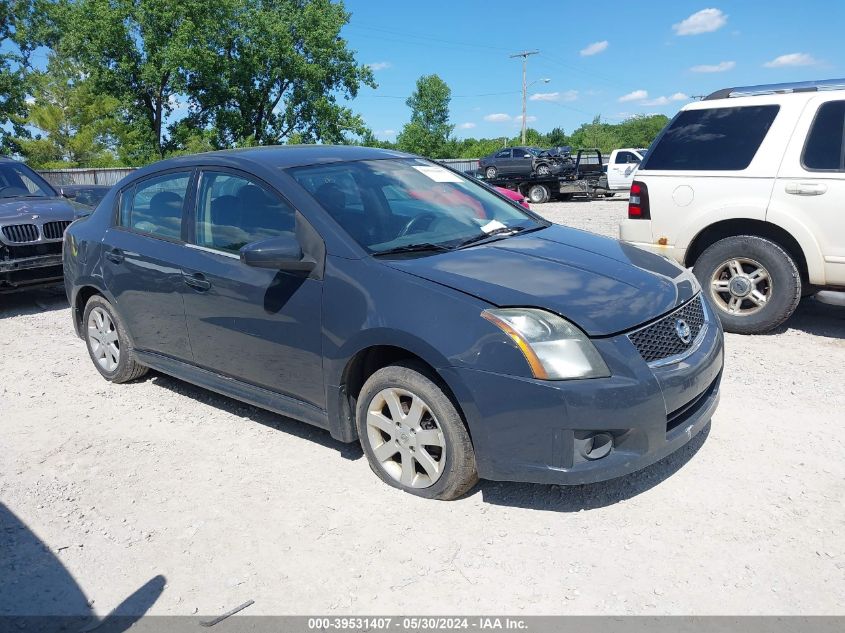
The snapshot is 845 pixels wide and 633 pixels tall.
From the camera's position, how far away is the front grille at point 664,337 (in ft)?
10.5

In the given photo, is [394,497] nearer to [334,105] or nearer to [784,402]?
[784,402]

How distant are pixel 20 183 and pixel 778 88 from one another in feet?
28.4

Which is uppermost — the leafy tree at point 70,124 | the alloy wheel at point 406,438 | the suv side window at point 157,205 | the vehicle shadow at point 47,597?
the leafy tree at point 70,124

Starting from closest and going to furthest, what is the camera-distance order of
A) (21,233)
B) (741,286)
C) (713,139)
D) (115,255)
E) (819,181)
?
(115,255) < (819,181) < (741,286) < (713,139) < (21,233)

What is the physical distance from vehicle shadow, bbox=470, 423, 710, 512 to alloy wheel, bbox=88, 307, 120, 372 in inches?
126

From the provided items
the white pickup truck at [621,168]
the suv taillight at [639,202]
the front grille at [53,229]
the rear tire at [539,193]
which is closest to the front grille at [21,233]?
the front grille at [53,229]

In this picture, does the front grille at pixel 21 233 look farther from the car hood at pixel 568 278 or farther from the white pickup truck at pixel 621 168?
the white pickup truck at pixel 621 168

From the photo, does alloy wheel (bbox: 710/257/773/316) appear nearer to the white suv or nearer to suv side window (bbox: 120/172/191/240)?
the white suv

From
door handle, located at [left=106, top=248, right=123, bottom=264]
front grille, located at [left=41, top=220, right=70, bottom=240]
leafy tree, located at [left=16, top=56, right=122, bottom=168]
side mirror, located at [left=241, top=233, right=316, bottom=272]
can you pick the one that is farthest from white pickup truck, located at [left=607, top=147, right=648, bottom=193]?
leafy tree, located at [left=16, top=56, right=122, bottom=168]

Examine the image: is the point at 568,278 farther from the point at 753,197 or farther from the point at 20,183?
the point at 20,183

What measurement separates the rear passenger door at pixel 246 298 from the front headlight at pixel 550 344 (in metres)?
1.08

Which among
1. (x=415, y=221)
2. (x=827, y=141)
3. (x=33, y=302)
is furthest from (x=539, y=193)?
(x=415, y=221)

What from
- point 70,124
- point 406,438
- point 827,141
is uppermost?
point 70,124

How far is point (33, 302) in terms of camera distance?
9070mm
